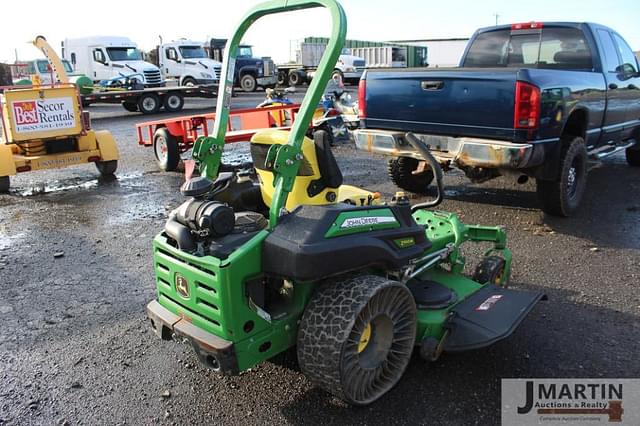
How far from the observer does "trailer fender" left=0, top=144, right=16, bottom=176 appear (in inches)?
331

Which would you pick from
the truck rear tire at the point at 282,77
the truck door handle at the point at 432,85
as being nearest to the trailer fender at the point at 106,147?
the truck door handle at the point at 432,85

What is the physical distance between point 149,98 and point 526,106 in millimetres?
18690

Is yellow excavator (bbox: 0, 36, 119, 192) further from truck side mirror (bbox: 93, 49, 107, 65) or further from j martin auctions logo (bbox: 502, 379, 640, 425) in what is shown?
truck side mirror (bbox: 93, 49, 107, 65)

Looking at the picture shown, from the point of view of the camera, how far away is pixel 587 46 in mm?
6906

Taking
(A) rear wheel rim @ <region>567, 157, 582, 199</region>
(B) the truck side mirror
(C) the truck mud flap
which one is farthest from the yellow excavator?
(B) the truck side mirror

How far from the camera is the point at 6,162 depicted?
27.7 feet

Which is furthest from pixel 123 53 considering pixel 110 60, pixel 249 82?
pixel 249 82

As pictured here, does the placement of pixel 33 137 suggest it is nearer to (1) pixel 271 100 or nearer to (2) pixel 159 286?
(1) pixel 271 100

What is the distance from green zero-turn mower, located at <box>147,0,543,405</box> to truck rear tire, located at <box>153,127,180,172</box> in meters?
6.57

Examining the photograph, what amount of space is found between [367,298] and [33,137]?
7845mm

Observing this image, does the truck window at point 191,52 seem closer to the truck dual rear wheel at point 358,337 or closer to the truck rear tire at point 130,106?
the truck rear tire at point 130,106

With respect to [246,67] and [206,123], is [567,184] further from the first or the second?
[246,67]

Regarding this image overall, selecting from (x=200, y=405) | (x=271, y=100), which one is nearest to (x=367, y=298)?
(x=200, y=405)

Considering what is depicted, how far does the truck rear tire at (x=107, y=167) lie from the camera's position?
9.55 metres
